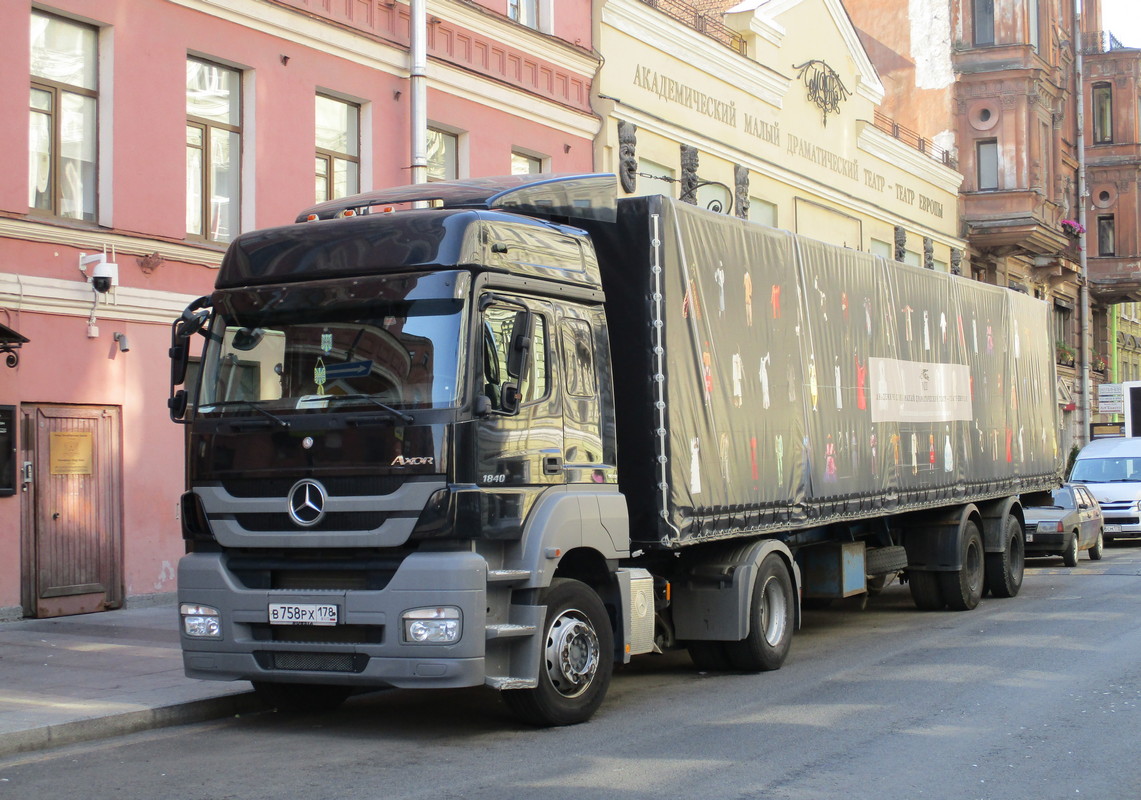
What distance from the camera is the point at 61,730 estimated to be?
28.6ft

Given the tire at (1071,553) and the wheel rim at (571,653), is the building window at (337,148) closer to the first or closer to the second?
the wheel rim at (571,653)

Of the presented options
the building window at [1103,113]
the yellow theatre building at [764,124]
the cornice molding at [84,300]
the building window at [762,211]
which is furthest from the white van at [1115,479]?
the building window at [1103,113]

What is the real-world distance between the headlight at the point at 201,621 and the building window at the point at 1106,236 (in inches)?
1971

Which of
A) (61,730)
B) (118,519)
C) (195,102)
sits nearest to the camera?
(61,730)

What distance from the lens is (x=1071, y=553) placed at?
23172mm

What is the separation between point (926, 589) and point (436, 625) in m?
9.00

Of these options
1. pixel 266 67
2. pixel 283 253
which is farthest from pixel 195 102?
pixel 283 253

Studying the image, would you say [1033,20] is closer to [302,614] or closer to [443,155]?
[443,155]

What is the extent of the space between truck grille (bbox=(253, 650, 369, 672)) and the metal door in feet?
20.9

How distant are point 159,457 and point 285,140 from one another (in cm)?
425

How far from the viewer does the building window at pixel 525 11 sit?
21.4 meters

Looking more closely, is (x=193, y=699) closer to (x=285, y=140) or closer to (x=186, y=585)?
(x=186, y=585)

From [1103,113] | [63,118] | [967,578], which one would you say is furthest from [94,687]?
[1103,113]

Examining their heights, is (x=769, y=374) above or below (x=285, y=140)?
below
